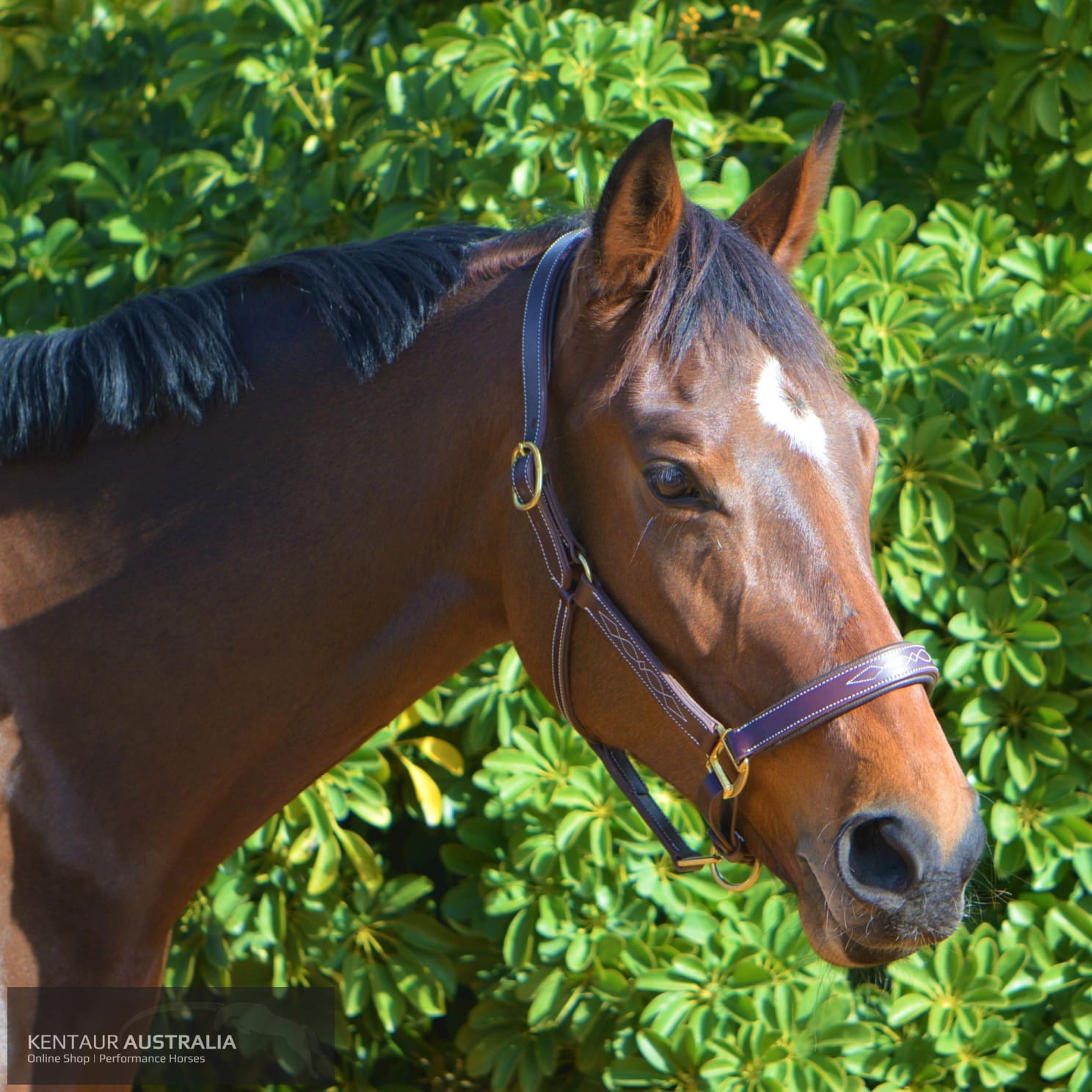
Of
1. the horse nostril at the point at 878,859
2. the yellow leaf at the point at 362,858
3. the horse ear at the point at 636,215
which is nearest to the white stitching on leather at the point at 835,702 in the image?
the horse nostril at the point at 878,859

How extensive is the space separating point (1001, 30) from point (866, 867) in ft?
7.74

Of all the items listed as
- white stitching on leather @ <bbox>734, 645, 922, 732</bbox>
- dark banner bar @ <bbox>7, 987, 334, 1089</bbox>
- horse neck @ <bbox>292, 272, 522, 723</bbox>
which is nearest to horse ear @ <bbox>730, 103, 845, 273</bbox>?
horse neck @ <bbox>292, 272, 522, 723</bbox>

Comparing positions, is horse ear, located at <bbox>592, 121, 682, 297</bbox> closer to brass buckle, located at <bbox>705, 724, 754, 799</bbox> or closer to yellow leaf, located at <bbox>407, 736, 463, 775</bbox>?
brass buckle, located at <bbox>705, 724, 754, 799</bbox>

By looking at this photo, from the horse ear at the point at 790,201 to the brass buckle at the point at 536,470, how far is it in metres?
0.58

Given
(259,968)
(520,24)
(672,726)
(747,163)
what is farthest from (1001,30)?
(259,968)

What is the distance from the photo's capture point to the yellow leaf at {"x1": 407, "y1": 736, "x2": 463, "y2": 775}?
8.73 feet

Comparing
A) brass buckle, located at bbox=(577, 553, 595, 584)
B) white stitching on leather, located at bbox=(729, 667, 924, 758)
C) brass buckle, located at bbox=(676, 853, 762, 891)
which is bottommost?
brass buckle, located at bbox=(676, 853, 762, 891)

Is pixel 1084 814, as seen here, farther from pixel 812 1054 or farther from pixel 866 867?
pixel 866 867

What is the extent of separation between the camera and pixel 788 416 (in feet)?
4.97

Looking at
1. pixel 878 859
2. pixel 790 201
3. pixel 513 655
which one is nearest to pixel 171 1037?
pixel 513 655

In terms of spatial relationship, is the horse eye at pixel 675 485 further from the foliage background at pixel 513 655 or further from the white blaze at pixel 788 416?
the foliage background at pixel 513 655

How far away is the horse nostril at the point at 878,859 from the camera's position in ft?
4.41

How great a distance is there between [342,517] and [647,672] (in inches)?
20.5

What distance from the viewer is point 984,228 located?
9.18 feet
